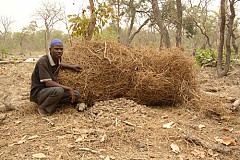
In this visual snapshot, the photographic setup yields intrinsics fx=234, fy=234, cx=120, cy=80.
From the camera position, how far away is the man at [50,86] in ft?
12.4

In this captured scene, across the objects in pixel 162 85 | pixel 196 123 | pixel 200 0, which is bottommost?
pixel 196 123

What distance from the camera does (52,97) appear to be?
3818 mm

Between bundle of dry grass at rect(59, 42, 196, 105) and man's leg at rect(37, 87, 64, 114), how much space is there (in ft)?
1.34

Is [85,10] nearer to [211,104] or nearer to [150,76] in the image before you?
[150,76]

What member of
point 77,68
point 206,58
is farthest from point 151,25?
point 77,68

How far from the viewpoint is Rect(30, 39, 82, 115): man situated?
149 inches

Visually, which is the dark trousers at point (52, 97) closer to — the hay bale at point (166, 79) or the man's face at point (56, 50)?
the man's face at point (56, 50)

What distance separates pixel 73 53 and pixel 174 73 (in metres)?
2.00

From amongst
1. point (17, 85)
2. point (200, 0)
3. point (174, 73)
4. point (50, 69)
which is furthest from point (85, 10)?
point (200, 0)

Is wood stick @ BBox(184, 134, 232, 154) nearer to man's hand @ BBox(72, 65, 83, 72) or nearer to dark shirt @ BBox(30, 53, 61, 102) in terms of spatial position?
man's hand @ BBox(72, 65, 83, 72)

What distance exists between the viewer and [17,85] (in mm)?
7004

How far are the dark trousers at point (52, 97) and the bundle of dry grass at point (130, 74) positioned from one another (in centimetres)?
27

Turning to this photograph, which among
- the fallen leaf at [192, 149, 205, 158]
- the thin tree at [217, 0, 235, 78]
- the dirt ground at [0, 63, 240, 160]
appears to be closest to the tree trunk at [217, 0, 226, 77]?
the thin tree at [217, 0, 235, 78]

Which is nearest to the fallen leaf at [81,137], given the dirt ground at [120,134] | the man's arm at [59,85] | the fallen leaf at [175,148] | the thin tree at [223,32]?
the dirt ground at [120,134]
